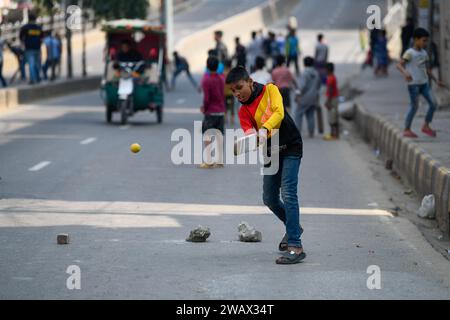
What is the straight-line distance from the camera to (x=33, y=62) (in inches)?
1389

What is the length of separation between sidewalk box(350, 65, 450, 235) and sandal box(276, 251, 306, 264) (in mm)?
3144

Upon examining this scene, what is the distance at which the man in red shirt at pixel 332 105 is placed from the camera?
23.9 metres

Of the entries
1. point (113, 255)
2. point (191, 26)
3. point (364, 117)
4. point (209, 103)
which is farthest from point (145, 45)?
point (191, 26)

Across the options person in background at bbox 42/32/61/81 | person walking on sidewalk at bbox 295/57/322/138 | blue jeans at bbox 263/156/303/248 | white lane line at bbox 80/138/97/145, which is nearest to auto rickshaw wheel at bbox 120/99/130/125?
white lane line at bbox 80/138/97/145

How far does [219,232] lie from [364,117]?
1319 centimetres

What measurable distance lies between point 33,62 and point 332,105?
1357 cm

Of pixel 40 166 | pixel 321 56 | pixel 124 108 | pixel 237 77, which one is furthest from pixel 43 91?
pixel 237 77

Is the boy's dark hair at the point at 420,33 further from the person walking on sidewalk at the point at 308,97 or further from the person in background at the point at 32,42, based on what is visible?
the person in background at the point at 32,42

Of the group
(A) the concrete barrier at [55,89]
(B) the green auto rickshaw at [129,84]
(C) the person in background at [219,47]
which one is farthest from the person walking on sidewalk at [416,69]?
(A) the concrete barrier at [55,89]

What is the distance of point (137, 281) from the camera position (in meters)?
9.38

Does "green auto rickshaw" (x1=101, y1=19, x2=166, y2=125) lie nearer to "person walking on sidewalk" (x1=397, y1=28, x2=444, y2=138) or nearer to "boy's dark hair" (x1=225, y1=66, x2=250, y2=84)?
"person walking on sidewalk" (x1=397, y1=28, x2=444, y2=138)

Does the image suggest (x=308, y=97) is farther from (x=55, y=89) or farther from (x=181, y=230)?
(x=55, y=89)

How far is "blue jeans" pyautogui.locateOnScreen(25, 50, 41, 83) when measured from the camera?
34688 mm

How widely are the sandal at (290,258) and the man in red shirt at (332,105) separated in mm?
13515
